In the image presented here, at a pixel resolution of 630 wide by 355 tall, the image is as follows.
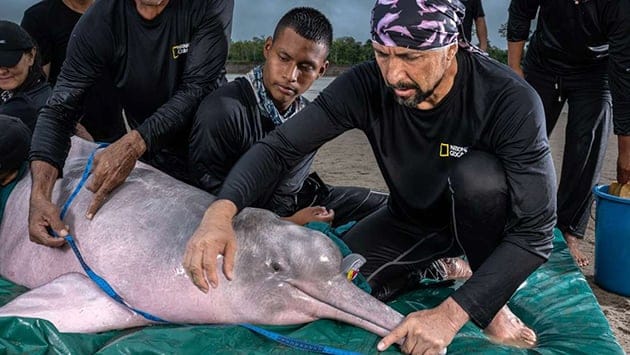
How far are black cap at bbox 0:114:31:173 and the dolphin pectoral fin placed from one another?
3.98 feet

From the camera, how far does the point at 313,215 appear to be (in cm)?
469

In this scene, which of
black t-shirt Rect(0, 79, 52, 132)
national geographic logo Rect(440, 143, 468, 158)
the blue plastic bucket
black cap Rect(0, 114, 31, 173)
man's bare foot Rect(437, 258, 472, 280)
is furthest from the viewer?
black t-shirt Rect(0, 79, 52, 132)

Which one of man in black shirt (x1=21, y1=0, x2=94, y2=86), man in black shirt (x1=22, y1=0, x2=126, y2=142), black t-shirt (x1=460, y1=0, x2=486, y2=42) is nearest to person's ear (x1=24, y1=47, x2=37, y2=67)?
man in black shirt (x1=22, y1=0, x2=126, y2=142)

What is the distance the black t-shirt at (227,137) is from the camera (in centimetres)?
436

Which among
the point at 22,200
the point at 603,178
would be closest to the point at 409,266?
the point at 22,200

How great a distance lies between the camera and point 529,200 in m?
2.91

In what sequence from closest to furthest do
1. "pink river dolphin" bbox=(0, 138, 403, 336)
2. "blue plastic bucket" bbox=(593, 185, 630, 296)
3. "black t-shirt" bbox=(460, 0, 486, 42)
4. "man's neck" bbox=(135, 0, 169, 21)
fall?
"pink river dolphin" bbox=(0, 138, 403, 336), "man's neck" bbox=(135, 0, 169, 21), "blue plastic bucket" bbox=(593, 185, 630, 296), "black t-shirt" bbox=(460, 0, 486, 42)

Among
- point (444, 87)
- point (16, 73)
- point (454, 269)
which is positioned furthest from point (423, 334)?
point (16, 73)

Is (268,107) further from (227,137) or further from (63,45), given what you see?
(63,45)

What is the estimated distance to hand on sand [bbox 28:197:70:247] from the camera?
11.6 feet

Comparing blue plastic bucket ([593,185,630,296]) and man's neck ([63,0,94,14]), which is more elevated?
man's neck ([63,0,94,14])

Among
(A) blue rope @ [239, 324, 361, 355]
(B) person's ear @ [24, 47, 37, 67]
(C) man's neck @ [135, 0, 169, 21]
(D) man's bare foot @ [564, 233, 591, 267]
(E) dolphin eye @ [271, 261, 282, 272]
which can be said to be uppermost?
(C) man's neck @ [135, 0, 169, 21]

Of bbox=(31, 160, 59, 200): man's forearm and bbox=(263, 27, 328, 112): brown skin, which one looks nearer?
bbox=(31, 160, 59, 200): man's forearm

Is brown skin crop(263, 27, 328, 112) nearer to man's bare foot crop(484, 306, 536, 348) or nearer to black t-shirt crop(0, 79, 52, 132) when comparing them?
black t-shirt crop(0, 79, 52, 132)
